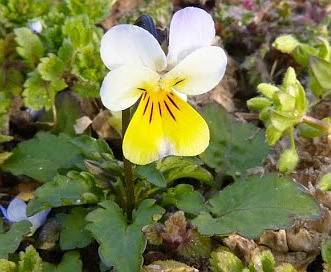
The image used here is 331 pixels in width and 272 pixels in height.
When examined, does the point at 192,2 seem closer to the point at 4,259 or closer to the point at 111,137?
the point at 111,137

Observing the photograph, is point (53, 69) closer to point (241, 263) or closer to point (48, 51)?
point (48, 51)

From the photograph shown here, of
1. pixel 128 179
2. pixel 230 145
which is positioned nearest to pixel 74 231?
pixel 128 179

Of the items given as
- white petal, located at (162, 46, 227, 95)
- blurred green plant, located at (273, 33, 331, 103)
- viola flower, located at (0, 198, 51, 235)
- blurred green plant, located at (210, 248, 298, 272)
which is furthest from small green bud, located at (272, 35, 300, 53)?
viola flower, located at (0, 198, 51, 235)

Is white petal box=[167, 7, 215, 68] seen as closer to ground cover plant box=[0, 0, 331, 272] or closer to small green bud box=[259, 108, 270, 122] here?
ground cover plant box=[0, 0, 331, 272]

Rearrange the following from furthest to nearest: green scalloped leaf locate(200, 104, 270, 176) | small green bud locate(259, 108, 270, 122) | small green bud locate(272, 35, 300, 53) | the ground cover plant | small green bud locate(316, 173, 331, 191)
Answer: small green bud locate(272, 35, 300, 53) → green scalloped leaf locate(200, 104, 270, 176) → small green bud locate(259, 108, 270, 122) → small green bud locate(316, 173, 331, 191) → the ground cover plant

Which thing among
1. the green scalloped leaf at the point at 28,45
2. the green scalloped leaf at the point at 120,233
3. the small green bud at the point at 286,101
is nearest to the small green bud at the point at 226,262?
the green scalloped leaf at the point at 120,233

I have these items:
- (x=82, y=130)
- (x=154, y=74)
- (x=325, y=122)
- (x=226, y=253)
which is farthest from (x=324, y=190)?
(x=82, y=130)
